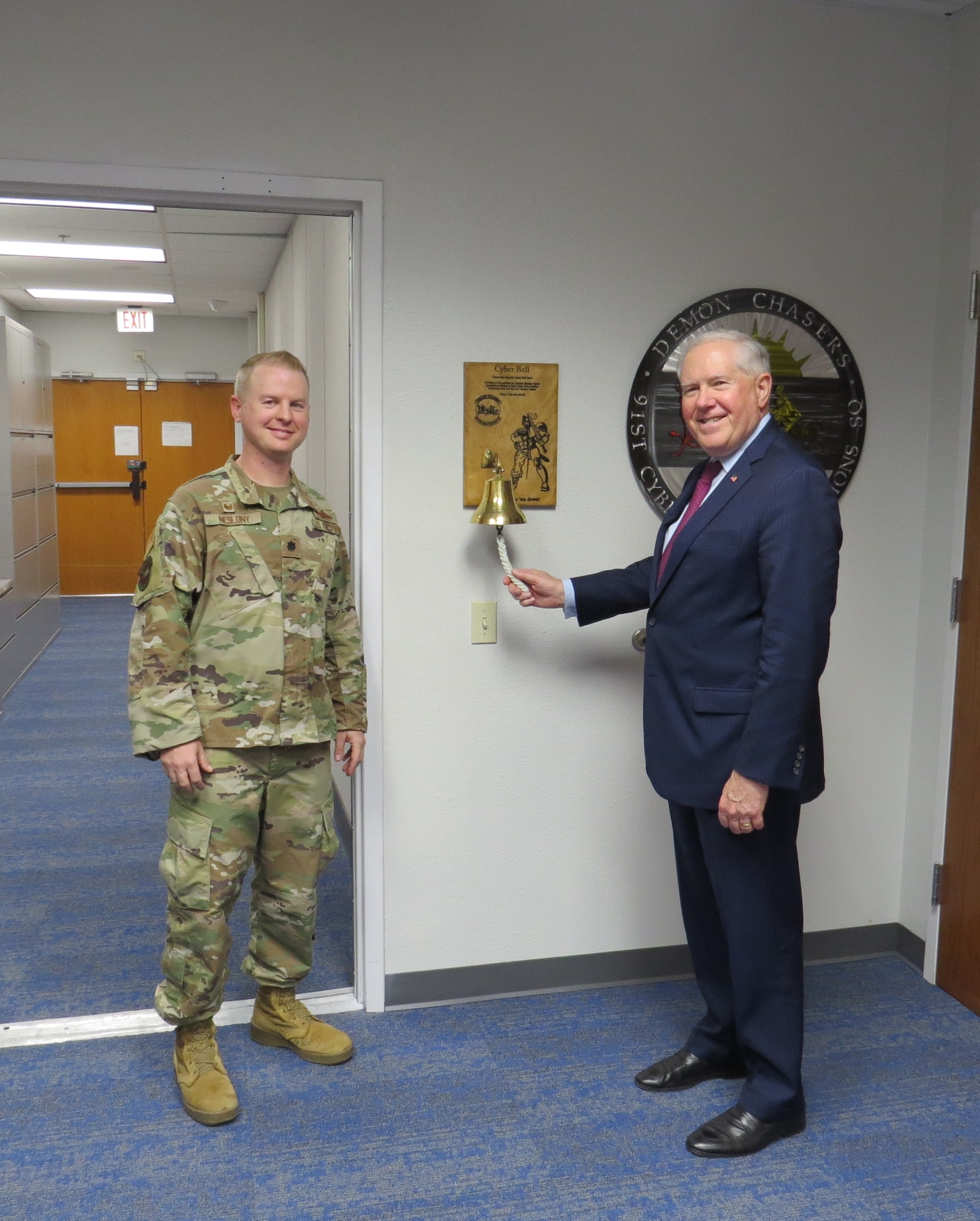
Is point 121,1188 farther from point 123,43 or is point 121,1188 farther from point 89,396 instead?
point 89,396

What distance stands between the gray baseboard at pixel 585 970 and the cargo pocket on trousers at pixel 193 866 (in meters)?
0.64

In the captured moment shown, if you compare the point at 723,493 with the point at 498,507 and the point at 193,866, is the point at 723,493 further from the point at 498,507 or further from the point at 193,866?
the point at 193,866

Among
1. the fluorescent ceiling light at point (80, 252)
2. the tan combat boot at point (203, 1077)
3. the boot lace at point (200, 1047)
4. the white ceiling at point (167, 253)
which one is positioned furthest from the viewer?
the fluorescent ceiling light at point (80, 252)

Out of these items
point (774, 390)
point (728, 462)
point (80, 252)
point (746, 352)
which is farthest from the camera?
point (80, 252)

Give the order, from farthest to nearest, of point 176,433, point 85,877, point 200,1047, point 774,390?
1. point 176,433
2. point 85,877
3. point 774,390
4. point 200,1047

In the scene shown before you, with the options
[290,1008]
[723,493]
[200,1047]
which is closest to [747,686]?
[723,493]

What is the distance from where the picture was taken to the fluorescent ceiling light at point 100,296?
7867 millimetres

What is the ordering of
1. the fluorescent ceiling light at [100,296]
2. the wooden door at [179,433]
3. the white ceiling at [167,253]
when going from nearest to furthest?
the white ceiling at [167,253]
the fluorescent ceiling light at [100,296]
the wooden door at [179,433]

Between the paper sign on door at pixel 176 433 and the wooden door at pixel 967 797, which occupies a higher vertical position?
the paper sign on door at pixel 176 433

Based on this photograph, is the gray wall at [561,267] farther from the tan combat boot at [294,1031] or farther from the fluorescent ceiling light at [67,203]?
the tan combat boot at [294,1031]

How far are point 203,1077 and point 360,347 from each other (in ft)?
5.33

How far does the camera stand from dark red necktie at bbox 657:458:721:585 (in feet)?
7.14

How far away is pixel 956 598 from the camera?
8.85ft

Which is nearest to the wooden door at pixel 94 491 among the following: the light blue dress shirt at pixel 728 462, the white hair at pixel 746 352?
the light blue dress shirt at pixel 728 462
